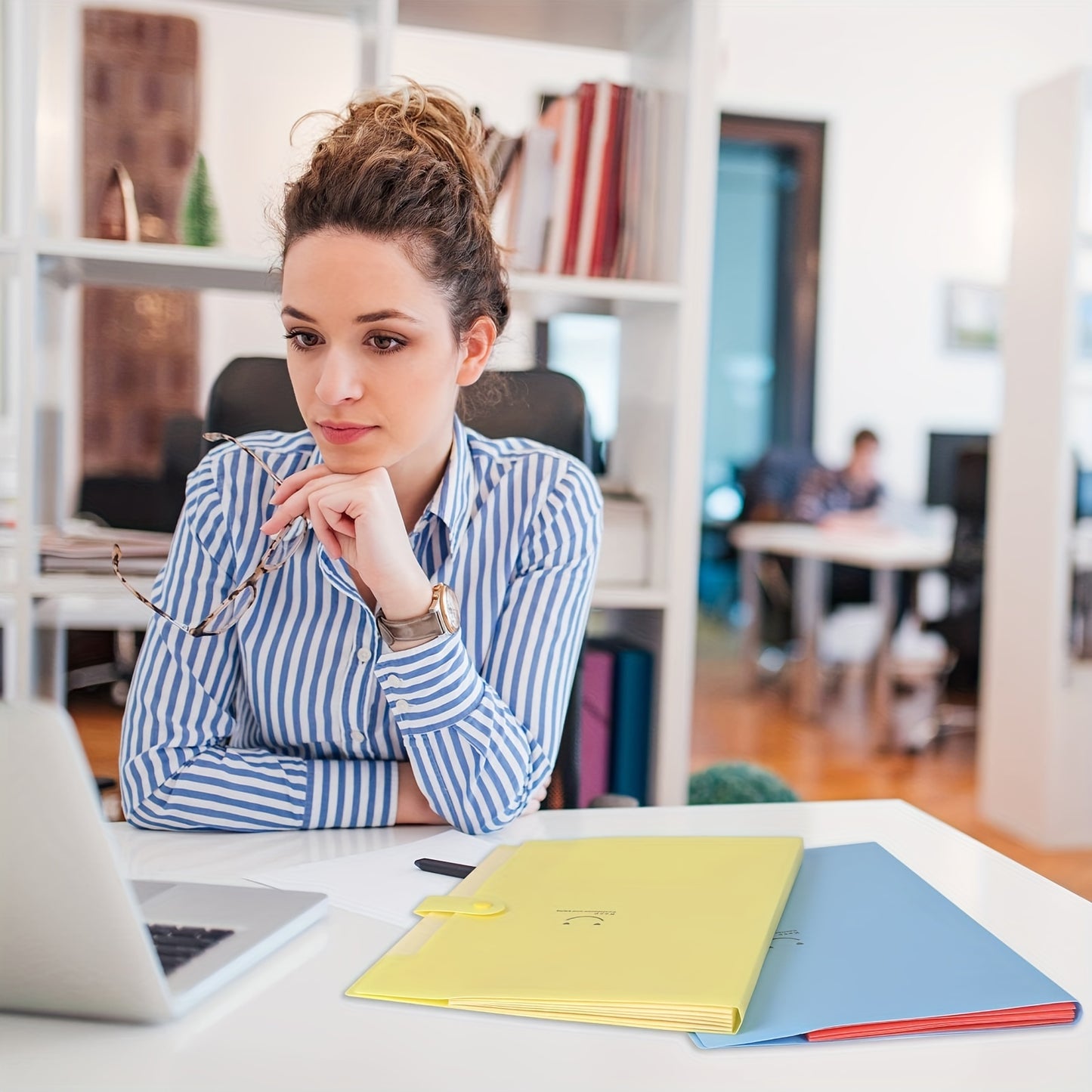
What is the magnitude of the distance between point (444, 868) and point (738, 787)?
85 cm

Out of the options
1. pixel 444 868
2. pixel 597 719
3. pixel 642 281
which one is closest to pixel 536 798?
pixel 444 868

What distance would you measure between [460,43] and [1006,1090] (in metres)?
5.54

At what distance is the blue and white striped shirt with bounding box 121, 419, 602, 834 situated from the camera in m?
1.09

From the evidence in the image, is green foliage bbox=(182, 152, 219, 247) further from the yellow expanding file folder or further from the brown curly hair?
the yellow expanding file folder

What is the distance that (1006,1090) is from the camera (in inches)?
23.5

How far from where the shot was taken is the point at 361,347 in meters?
1.14

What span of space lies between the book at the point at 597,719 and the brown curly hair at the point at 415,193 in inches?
30.3

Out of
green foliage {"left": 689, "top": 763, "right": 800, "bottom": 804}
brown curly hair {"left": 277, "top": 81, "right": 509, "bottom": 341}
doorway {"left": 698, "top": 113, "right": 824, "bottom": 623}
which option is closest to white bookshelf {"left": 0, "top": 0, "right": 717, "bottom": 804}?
green foliage {"left": 689, "top": 763, "right": 800, "bottom": 804}

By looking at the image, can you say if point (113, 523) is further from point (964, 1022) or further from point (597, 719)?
point (964, 1022)

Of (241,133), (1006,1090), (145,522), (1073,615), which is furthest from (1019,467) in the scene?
(241,133)

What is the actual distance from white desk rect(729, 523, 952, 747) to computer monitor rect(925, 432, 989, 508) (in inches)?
7.0

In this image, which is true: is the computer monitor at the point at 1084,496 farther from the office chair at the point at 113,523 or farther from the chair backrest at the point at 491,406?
the chair backrest at the point at 491,406

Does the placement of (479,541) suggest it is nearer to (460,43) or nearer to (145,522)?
(145,522)

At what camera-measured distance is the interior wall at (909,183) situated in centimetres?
650
